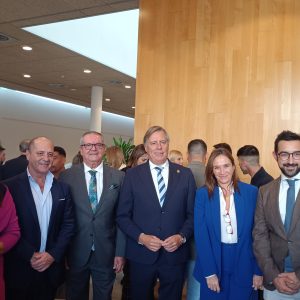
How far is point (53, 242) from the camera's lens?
3047 mm

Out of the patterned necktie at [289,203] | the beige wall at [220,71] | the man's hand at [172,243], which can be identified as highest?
the beige wall at [220,71]

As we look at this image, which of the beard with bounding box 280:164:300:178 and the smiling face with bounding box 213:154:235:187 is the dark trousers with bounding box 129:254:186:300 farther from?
the beard with bounding box 280:164:300:178

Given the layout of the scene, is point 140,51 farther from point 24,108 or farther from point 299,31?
point 24,108

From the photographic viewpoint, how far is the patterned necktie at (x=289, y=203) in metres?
2.69

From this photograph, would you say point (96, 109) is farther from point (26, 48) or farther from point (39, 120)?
point (39, 120)

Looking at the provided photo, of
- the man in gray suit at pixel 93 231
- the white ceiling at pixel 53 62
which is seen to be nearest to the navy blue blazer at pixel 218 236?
the man in gray suit at pixel 93 231

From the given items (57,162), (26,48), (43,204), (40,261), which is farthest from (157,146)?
(26,48)

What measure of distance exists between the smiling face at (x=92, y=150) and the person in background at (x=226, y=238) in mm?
916

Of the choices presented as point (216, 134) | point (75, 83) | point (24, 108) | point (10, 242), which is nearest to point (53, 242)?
point (10, 242)

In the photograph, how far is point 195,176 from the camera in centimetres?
385

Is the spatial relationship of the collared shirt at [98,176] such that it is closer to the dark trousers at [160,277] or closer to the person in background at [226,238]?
the dark trousers at [160,277]

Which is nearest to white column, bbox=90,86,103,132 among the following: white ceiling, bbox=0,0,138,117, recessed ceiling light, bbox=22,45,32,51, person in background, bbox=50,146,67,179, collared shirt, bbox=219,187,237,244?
white ceiling, bbox=0,0,138,117

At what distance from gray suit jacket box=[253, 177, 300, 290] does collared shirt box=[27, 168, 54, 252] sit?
1514 millimetres

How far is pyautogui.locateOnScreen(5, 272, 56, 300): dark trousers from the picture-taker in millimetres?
2922
